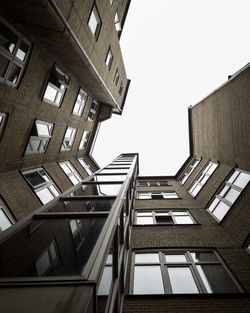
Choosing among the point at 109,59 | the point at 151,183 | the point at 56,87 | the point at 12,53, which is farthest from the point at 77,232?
the point at 151,183

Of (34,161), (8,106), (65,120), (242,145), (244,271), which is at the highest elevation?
(242,145)

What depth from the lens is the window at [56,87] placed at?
9391mm

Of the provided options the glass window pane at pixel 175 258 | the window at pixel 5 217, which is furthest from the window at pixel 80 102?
the glass window pane at pixel 175 258

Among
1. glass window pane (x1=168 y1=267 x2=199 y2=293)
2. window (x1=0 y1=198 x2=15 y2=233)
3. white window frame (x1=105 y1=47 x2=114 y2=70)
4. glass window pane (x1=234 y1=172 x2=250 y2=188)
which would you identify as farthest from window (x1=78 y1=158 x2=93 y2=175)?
glass window pane (x1=168 y1=267 x2=199 y2=293)

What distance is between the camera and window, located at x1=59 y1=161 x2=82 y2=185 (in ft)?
43.2

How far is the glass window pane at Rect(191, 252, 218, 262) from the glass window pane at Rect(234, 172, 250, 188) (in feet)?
11.5

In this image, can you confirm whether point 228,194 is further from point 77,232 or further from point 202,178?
point 77,232

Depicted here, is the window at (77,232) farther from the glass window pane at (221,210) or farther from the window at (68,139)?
the window at (68,139)

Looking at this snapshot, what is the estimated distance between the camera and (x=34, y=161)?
33.4 feet

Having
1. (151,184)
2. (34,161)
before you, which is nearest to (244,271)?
(34,161)

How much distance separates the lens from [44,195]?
9.41 meters

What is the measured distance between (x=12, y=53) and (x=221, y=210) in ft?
36.4

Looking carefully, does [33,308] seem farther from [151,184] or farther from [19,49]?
[151,184]

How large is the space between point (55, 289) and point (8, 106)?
6601 millimetres
